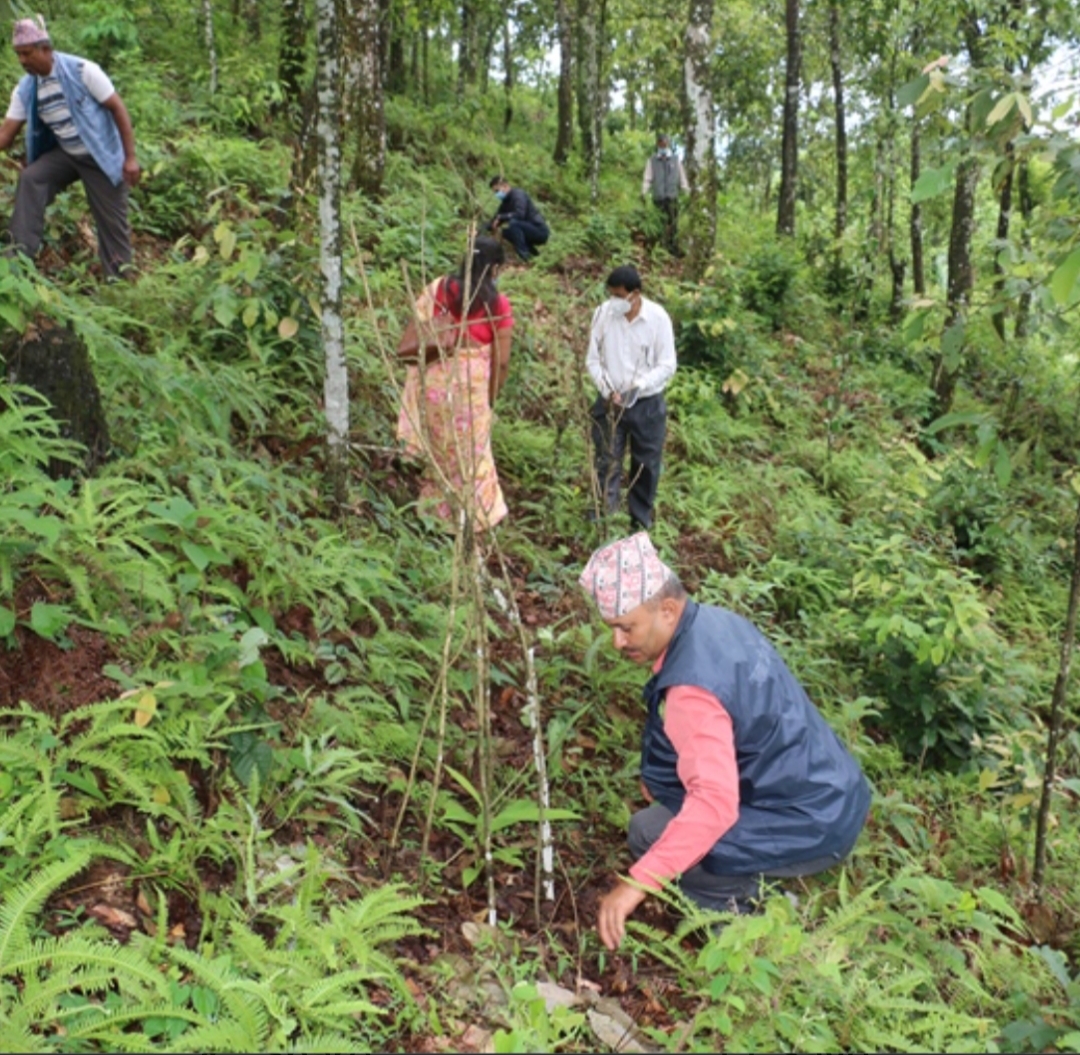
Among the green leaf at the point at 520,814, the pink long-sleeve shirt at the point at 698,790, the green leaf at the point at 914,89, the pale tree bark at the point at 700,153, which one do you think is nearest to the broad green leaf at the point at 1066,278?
the green leaf at the point at 914,89

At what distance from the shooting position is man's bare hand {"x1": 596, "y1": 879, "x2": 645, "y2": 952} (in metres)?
3.10

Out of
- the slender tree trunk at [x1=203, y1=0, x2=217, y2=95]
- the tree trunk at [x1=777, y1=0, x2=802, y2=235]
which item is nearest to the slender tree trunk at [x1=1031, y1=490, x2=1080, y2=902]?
the slender tree trunk at [x1=203, y1=0, x2=217, y2=95]

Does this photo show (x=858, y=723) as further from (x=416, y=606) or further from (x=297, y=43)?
(x=297, y=43)

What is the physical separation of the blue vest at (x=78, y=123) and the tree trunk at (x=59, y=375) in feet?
7.82

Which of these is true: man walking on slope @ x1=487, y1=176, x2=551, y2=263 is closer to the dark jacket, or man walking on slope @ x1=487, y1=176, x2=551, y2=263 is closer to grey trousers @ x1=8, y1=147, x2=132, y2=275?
the dark jacket

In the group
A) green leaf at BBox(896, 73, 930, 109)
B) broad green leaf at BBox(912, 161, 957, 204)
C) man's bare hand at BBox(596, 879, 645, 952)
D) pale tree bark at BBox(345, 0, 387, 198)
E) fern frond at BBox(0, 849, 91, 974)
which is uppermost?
pale tree bark at BBox(345, 0, 387, 198)

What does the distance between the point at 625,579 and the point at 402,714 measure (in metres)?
1.46

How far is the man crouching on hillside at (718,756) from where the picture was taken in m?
3.16

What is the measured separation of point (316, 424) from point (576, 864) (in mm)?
3509

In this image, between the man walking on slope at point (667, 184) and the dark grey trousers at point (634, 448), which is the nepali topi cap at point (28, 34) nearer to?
the dark grey trousers at point (634, 448)

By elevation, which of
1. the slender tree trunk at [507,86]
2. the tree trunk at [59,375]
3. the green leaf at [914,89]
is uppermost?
the slender tree trunk at [507,86]

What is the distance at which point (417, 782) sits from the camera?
393 centimetres

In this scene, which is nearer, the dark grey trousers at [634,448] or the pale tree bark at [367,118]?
the dark grey trousers at [634,448]

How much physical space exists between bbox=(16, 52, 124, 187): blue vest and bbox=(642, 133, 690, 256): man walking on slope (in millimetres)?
10265
